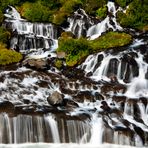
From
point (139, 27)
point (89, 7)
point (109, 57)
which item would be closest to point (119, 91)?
point (109, 57)

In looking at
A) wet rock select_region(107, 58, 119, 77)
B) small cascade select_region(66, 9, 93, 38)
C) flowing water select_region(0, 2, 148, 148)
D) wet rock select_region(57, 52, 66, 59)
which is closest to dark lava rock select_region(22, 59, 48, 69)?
flowing water select_region(0, 2, 148, 148)

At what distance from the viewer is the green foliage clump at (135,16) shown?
4425 cm

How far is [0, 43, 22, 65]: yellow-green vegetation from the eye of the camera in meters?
37.6

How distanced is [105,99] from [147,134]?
417 centimetres

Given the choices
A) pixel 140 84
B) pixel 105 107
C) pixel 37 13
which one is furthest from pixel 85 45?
pixel 105 107

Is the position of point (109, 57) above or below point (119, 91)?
above

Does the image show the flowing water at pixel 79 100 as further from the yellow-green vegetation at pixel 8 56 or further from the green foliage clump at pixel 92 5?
the green foliage clump at pixel 92 5

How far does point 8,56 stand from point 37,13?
8680 millimetres

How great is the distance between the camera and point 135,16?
44.6 meters

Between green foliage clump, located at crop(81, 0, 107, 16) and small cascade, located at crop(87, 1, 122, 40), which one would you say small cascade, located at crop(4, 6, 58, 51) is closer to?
small cascade, located at crop(87, 1, 122, 40)

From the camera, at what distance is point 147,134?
28234 millimetres

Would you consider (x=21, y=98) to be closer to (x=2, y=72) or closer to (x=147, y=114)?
(x=2, y=72)

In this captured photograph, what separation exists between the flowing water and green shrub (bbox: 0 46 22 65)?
1373 millimetres

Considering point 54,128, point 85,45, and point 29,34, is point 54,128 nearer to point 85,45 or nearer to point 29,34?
point 85,45
